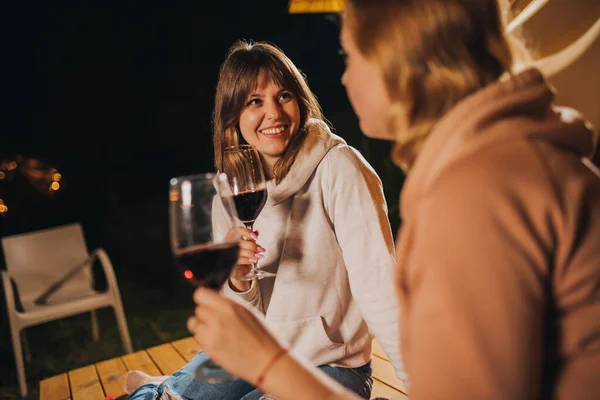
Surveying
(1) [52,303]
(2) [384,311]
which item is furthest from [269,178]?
(1) [52,303]

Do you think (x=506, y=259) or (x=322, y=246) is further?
(x=322, y=246)

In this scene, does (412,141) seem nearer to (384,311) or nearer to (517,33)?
(517,33)

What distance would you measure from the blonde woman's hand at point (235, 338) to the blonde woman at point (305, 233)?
0.69 meters

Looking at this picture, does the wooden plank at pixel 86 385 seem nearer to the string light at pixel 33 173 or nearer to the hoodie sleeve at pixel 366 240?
the hoodie sleeve at pixel 366 240

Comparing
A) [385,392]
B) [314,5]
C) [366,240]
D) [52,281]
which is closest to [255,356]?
[366,240]

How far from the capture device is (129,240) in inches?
251

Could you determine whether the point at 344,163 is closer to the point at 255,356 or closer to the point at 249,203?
the point at 249,203

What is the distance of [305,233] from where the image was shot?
167 centimetres

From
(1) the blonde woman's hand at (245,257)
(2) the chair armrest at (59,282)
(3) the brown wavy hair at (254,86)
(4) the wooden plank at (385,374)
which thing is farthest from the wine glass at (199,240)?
(2) the chair armrest at (59,282)

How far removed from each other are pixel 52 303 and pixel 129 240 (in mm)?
2422

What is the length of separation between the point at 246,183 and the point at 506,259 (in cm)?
92

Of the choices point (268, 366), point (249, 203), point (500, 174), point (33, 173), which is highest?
point (500, 174)

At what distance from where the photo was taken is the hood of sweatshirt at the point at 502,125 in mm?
674

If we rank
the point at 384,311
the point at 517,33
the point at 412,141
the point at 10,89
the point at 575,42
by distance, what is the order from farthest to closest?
the point at 10,89
the point at 575,42
the point at 384,311
the point at 517,33
the point at 412,141
